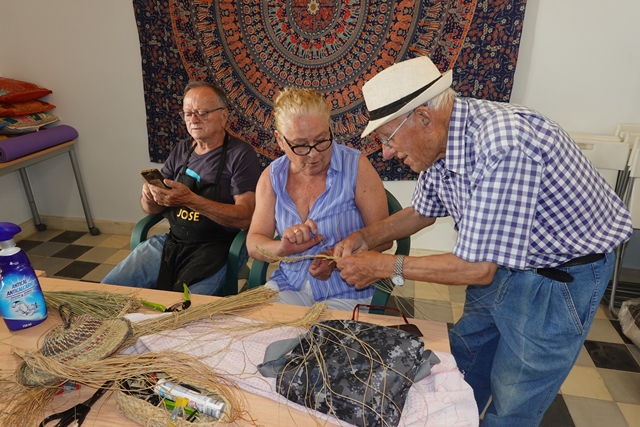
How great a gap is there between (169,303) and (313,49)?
7.21 feet

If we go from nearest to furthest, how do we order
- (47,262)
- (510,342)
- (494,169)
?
1. (494,169)
2. (510,342)
3. (47,262)

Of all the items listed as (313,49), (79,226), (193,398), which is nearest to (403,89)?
(193,398)

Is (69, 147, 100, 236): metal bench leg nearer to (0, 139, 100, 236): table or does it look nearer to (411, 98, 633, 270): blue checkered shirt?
(0, 139, 100, 236): table

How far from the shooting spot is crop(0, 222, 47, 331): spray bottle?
1.28 metres

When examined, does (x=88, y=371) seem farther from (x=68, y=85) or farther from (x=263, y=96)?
(x=68, y=85)

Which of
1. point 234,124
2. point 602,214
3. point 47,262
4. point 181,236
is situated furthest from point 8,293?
point 47,262

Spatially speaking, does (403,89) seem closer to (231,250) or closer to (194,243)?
(231,250)

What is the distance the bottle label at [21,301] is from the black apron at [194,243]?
0.76 meters

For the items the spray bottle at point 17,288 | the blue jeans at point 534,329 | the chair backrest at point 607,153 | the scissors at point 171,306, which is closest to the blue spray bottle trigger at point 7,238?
the spray bottle at point 17,288

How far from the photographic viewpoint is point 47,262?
364cm

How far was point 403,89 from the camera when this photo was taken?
4.25 ft

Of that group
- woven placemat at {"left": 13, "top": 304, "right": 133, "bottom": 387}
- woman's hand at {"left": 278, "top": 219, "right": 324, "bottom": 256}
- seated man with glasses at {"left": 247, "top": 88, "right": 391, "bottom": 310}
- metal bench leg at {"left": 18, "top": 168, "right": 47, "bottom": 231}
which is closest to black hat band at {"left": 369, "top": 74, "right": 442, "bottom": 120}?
seated man with glasses at {"left": 247, "top": 88, "right": 391, "bottom": 310}

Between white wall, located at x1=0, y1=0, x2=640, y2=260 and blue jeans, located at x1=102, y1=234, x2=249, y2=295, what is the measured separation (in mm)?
1696

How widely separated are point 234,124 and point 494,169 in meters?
2.53
